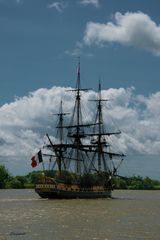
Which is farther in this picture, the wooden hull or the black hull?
the black hull

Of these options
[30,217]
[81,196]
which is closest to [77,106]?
[81,196]

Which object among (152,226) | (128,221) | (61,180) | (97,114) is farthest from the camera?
(97,114)

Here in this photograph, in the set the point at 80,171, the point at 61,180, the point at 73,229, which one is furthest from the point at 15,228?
the point at 80,171

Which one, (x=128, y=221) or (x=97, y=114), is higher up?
(x=97, y=114)

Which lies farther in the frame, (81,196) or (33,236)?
(81,196)

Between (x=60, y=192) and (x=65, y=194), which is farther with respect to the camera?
(x=65, y=194)

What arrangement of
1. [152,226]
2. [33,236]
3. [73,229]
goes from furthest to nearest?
[152,226] → [73,229] → [33,236]

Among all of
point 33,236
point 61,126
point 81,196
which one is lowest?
point 33,236

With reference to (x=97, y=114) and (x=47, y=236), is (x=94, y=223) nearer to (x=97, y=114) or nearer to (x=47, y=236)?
(x=47, y=236)

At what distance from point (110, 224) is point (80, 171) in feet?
208

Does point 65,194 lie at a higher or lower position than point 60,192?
lower

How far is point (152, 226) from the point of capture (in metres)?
48.0

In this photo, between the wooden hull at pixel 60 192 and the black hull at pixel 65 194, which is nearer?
the wooden hull at pixel 60 192

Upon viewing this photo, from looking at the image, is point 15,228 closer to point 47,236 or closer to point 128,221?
point 47,236
